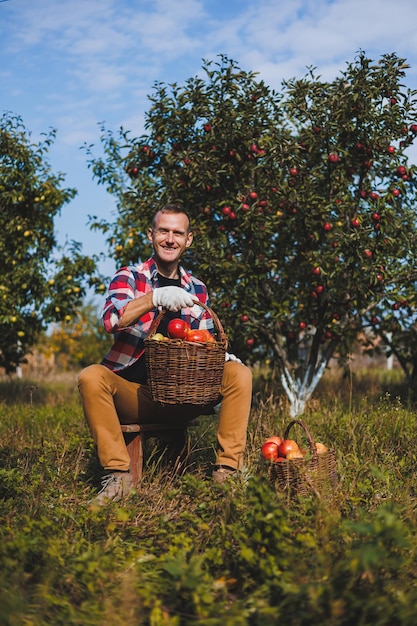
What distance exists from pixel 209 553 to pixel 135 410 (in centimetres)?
138

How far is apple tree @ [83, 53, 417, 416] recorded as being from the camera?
5746 mm

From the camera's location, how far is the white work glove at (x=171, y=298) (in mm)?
3535

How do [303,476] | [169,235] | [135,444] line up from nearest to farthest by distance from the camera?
1. [303,476]
2. [135,444]
3. [169,235]

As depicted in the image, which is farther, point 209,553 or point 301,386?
point 301,386

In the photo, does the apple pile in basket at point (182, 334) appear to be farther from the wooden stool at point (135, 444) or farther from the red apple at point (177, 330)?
the wooden stool at point (135, 444)

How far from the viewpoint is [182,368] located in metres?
3.38

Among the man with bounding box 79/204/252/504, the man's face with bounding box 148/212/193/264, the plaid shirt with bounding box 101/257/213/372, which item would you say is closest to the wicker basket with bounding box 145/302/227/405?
the man with bounding box 79/204/252/504

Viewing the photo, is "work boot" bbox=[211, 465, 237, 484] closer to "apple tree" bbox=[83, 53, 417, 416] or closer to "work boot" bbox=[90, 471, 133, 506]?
"work boot" bbox=[90, 471, 133, 506]

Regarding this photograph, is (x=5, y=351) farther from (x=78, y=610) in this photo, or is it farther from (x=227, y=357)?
(x=78, y=610)

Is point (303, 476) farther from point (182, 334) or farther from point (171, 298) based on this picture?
point (171, 298)

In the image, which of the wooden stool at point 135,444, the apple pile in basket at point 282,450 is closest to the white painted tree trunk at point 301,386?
the apple pile in basket at point 282,450

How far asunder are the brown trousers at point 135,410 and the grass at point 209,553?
22 centimetres

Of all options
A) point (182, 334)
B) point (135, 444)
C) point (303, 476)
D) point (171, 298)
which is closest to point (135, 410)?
point (135, 444)

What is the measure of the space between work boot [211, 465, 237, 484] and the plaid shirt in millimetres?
771
